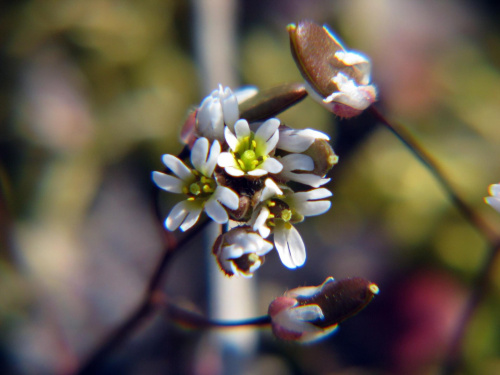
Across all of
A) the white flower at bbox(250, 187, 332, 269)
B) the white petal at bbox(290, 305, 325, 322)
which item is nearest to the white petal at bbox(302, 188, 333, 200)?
the white flower at bbox(250, 187, 332, 269)

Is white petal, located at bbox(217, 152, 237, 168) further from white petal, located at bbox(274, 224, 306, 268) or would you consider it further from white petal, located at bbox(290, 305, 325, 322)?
white petal, located at bbox(290, 305, 325, 322)

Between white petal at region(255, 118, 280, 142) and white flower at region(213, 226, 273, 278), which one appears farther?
white petal at region(255, 118, 280, 142)

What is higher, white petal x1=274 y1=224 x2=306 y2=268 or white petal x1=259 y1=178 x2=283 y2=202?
white petal x1=259 y1=178 x2=283 y2=202

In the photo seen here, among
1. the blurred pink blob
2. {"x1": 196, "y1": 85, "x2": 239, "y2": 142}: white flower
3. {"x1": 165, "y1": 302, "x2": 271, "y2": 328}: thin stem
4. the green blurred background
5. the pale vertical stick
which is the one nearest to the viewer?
{"x1": 196, "y1": 85, "x2": 239, "y2": 142}: white flower

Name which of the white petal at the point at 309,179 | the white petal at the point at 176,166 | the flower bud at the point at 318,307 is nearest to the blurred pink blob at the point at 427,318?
the flower bud at the point at 318,307

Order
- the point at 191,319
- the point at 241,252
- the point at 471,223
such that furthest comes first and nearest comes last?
the point at 471,223, the point at 191,319, the point at 241,252

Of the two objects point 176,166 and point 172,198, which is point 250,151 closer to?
point 176,166

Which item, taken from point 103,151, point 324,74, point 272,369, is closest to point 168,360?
point 272,369

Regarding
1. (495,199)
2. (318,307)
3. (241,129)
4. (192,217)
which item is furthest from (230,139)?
(495,199)
